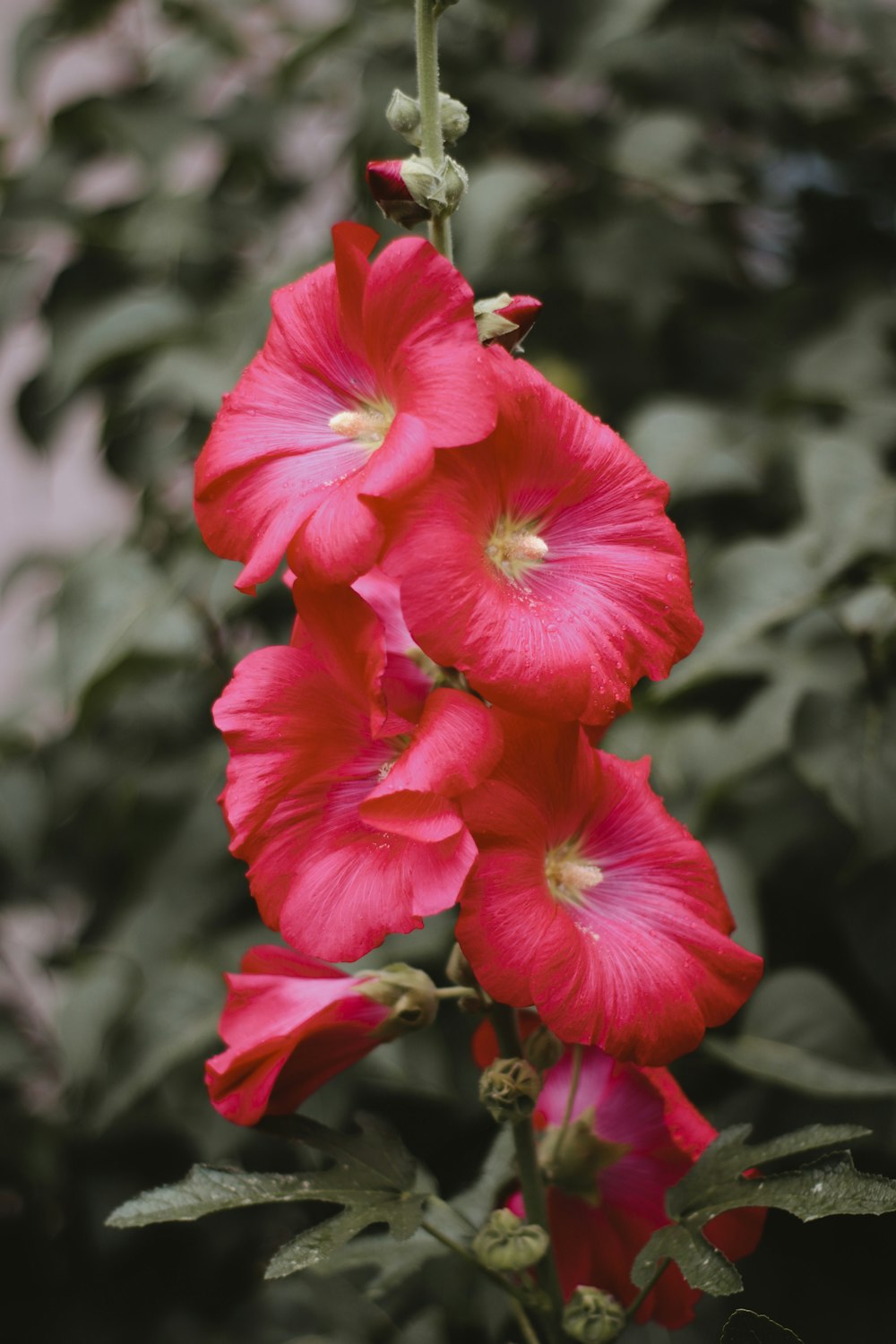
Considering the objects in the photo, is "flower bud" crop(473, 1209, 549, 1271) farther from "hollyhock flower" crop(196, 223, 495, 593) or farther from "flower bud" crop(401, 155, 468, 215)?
"flower bud" crop(401, 155, 468, 215)

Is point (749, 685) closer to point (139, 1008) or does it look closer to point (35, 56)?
point (139, 1008)

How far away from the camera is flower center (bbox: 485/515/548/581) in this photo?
0.48 m

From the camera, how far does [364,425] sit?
0.50m

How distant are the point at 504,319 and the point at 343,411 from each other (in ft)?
0.26

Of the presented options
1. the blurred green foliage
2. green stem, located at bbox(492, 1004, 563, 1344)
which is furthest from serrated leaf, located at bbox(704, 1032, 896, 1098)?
green stem, located at bbox(492, 1004, 563, 1344)

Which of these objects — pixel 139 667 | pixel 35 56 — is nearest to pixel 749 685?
pixel 139 667

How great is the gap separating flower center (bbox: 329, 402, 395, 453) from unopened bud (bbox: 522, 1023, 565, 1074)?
26cm

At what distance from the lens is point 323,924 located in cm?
45

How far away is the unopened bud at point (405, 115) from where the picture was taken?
0.50m

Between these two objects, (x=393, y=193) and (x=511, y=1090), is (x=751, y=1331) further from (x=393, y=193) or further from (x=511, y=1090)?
(x=393, y=193)

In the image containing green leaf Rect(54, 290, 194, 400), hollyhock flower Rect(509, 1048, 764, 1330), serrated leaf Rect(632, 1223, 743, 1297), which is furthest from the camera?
green leaf Rect(54, 290, 194, 400)

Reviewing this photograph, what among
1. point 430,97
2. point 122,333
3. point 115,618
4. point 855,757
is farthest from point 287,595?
point 430,97

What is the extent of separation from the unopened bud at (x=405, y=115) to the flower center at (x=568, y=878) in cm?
31

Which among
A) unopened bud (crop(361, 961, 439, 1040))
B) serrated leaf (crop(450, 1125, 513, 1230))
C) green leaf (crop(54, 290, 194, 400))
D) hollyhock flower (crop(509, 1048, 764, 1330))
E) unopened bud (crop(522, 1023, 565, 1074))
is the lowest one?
serrated leaf (crop(450, 1125, 513, 1230))
